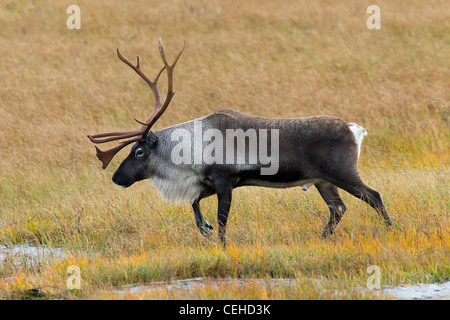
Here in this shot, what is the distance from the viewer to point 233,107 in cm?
1403

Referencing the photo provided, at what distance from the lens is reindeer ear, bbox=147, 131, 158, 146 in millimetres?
7963

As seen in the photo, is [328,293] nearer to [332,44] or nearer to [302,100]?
[302,100]

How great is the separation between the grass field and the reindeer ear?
92cm

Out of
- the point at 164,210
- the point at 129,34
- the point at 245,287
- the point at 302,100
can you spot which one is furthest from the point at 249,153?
the point at 129,34

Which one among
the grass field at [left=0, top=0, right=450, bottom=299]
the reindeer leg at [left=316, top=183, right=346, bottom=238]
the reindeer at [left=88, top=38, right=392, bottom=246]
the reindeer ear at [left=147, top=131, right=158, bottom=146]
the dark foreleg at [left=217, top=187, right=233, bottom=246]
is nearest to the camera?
the grass field at [left=0, top=0, right=450, bottom=299]

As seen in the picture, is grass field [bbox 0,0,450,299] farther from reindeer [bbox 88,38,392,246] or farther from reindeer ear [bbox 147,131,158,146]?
reindeer ear [bbox 147,131,158,146]

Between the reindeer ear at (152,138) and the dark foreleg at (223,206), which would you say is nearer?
the dark foreleg at (223,206)

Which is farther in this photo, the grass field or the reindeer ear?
the reindeer ear

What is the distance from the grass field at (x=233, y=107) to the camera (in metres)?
6.49

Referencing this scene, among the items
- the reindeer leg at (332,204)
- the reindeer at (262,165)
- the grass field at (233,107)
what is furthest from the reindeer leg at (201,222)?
the reindeer leg at (332,204)

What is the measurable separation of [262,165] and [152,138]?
1.32 m

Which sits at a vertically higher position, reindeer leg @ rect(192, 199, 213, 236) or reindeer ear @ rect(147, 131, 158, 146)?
reindeer ear @ rect(147, 131, 158, 146)

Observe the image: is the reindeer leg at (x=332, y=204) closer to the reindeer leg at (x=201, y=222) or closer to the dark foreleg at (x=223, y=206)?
the dark foreleg at (x=223, y=206)

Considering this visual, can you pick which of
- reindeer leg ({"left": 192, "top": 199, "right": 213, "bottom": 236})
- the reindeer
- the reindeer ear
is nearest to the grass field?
reindeer leg ({"left": 192, "top": 199, "right": 213, "bottom": 236})
